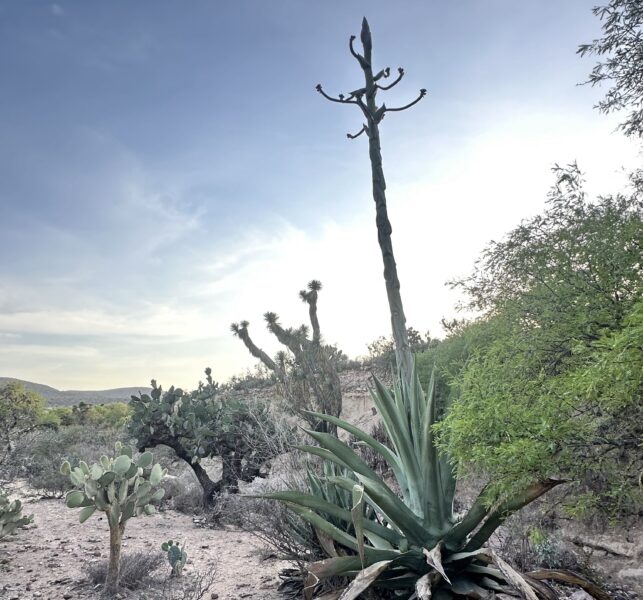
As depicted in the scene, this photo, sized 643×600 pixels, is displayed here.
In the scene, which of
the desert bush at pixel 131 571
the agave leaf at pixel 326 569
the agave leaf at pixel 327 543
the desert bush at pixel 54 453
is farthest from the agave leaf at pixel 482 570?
the desert bush at pixel 54 453

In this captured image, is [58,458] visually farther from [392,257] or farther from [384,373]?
[392,257]

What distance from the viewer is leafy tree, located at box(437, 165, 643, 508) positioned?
2.89 m

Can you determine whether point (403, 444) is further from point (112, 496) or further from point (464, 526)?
point (112, 496)

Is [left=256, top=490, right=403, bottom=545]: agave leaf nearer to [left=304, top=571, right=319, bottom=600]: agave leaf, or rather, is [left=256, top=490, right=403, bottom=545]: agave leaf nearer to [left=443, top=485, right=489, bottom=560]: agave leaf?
[left=443, top=485, right=489, bottom=560]: agave leaf

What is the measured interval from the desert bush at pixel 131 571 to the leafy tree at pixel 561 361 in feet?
11.6

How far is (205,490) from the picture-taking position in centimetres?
941

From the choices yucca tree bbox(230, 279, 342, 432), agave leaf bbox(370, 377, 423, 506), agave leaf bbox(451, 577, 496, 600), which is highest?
yucca tree bbox(230, 279, 342, 432)

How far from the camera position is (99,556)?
246 inches

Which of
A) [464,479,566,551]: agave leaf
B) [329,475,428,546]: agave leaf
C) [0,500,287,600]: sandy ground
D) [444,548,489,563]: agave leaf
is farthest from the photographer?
[0,500,287,600]: sandy ground

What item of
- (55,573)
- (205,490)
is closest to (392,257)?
(55,573)

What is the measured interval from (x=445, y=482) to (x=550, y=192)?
2412 mm

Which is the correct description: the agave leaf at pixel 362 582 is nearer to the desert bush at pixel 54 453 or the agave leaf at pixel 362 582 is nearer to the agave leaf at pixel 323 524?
the agave leaf at pixel 323 524

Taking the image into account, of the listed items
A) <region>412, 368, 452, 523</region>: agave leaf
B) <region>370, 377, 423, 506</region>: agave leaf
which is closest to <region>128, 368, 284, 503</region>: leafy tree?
<region>370, 377, 423, 506</region>: agave leaf

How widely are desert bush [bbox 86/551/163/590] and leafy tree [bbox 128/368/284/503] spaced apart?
3.64 metres
